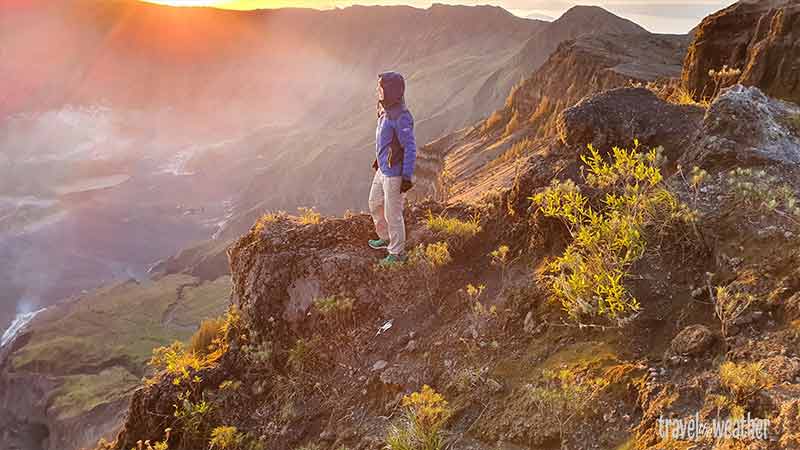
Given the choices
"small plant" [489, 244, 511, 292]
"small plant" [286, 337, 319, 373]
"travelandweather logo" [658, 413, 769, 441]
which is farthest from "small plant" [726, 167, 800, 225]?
"small plant" [286, 337, 319, 373]

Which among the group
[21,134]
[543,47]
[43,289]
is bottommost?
[43,289]

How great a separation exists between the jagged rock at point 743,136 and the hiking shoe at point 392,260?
8.05 ft

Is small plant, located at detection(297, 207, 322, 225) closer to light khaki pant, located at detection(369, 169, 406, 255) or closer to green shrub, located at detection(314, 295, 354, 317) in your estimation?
light khaki pant, located at detection(369, 169, 406, 255)

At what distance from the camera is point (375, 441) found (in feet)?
11.6

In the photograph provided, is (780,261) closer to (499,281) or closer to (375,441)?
(499,281)

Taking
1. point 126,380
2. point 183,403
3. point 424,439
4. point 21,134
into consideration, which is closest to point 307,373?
point 183,403

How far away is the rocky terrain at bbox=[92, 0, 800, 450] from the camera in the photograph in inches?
111

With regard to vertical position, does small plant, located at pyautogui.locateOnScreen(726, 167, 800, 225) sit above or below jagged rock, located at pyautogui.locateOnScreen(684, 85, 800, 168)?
below

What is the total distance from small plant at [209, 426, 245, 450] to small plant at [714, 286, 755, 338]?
10.7 ft

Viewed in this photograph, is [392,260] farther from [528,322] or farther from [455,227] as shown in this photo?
[528,322]

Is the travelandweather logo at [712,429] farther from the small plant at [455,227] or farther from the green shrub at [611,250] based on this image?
the small plant at [455,227]

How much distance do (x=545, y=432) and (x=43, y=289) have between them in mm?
55254

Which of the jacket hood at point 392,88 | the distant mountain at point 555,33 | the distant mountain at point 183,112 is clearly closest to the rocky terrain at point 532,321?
the jacket hood at point 392,88

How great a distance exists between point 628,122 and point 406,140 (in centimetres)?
201
